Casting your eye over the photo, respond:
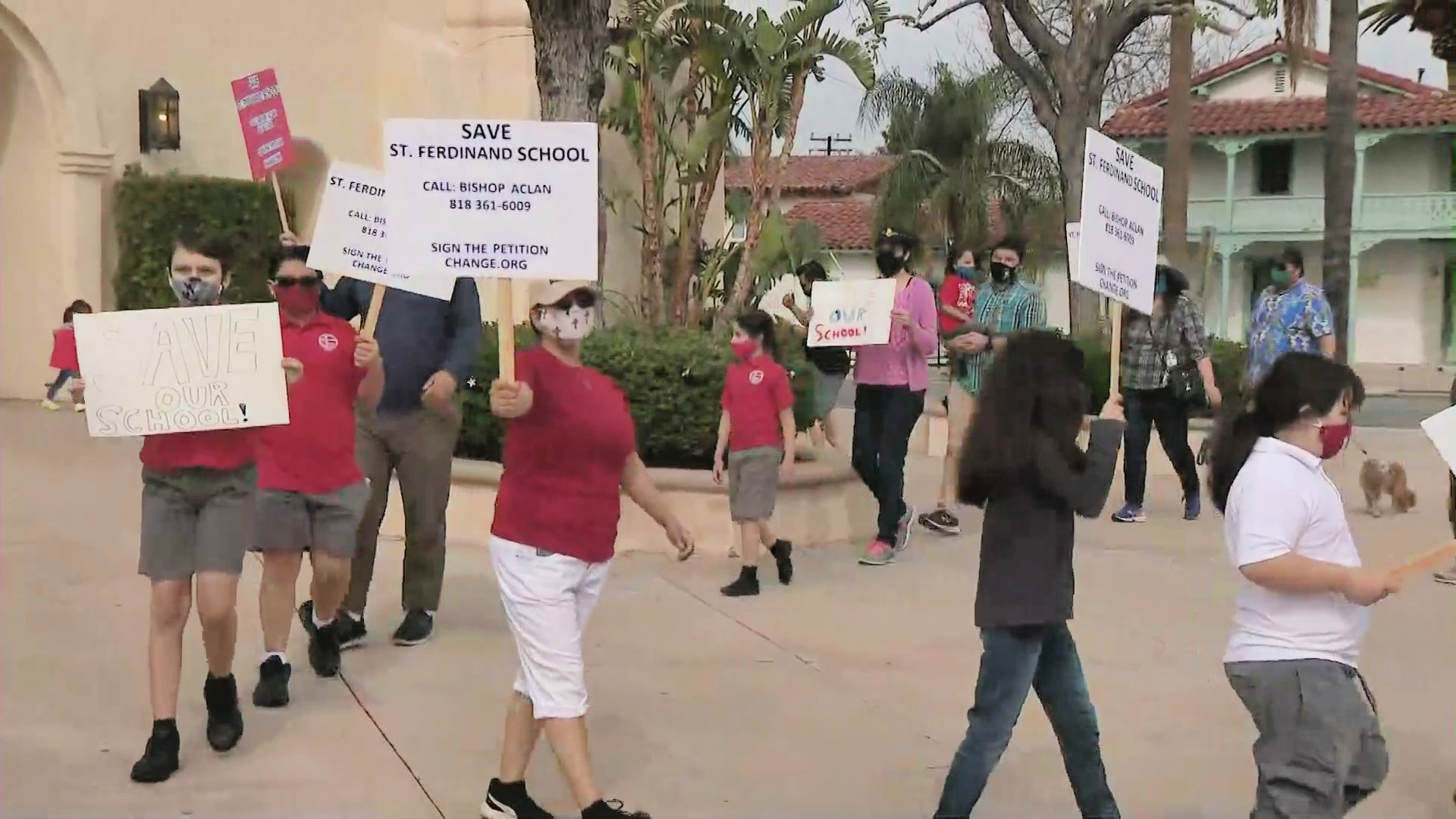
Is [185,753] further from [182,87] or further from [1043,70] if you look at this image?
[1043,70]

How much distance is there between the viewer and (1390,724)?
5.71m

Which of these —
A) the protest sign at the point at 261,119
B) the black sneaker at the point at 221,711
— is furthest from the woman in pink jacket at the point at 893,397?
the black sneaker at the point at 221,711

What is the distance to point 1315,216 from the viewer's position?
124 ft

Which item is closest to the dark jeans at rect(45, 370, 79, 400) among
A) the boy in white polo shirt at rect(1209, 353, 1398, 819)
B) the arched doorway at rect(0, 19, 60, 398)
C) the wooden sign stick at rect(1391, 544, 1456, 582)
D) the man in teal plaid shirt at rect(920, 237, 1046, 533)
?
the arched doorway at rect(0, 19, 60, 398)

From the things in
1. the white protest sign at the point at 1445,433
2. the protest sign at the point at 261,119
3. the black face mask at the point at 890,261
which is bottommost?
the white protest sign at the point at 1445,433

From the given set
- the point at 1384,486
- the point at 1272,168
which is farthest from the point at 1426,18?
the point at 1384,486

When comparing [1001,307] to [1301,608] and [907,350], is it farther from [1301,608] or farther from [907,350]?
[1301,608]

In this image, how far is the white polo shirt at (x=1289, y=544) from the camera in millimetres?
3576

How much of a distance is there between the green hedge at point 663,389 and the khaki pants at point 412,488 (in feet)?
8.22

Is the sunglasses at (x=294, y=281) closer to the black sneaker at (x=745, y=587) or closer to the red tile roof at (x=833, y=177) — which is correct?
the black sneaker at (x=745, y=587)

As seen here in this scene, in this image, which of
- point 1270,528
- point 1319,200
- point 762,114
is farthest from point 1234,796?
point 1319,200

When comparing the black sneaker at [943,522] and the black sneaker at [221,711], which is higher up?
the black sneaker at [943,522]

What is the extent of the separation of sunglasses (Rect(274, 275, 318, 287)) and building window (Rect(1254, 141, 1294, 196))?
36.6 m

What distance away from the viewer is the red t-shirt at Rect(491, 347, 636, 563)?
4.18 meters
